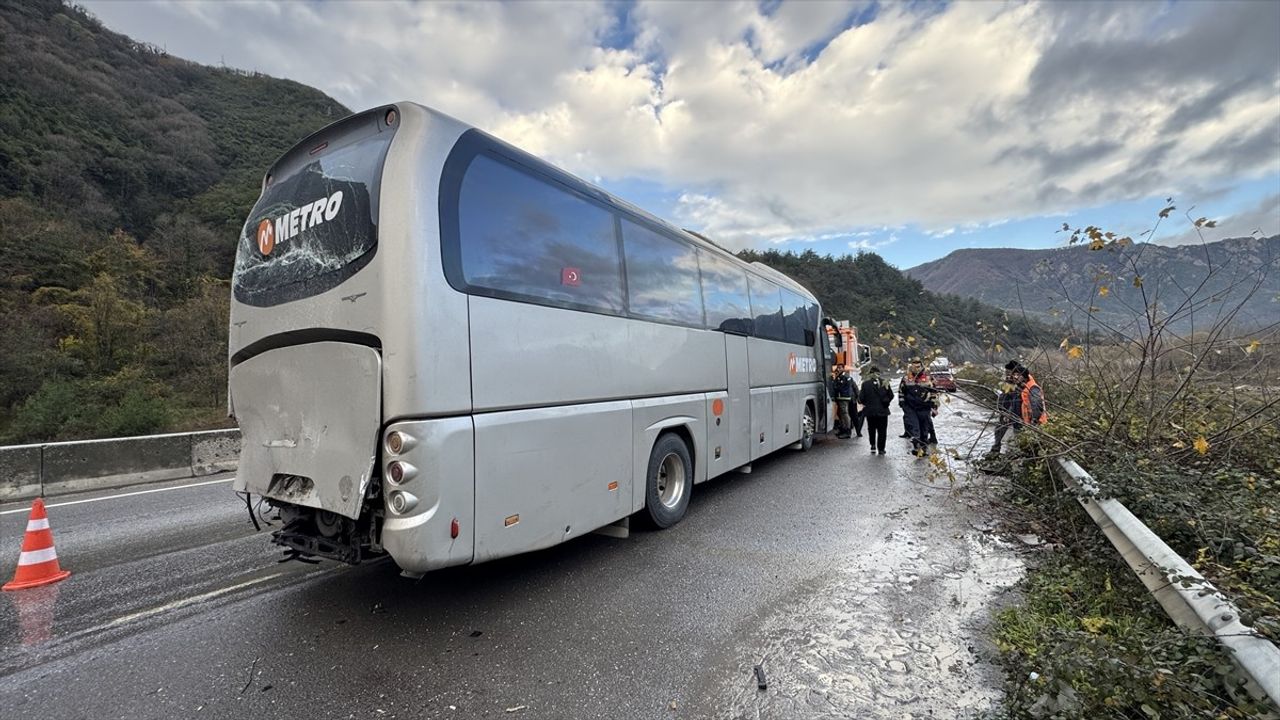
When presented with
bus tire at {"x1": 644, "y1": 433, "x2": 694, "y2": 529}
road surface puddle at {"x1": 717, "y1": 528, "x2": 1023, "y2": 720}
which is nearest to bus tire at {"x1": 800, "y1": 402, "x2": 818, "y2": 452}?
bus tire at {"x1": 644, "y1": 433, "x2": 694, "y2": 529}

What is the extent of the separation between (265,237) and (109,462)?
7.73m

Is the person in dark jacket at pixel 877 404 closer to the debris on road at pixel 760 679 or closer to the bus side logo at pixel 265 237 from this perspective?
the debris on road at pixel 760 679

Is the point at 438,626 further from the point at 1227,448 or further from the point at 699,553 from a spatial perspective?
the point at 1227,448

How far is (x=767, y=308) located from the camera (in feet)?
28.6

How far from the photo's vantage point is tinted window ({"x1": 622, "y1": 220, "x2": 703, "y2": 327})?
523cm

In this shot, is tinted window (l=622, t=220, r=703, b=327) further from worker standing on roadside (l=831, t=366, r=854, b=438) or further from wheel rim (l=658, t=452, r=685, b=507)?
worker standing on roadside (l=831, t=366, r=854, b=438)

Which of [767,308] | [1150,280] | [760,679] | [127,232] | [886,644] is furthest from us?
[127,232]

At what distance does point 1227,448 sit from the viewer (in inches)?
208

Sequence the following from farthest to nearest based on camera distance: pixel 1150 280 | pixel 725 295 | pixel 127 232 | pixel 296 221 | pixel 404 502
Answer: pixel 127 232
pixel 725 295
pixel 1150 280
pixel 296 221
pixel 404 502

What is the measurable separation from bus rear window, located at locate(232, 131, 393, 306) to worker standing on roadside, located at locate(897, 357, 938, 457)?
869cm

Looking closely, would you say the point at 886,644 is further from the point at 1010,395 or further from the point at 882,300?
the point at 882,300

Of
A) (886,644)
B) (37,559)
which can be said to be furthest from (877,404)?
(37,559)

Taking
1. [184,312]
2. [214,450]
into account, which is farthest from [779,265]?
[214,450]

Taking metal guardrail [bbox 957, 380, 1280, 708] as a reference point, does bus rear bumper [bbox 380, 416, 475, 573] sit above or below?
above
